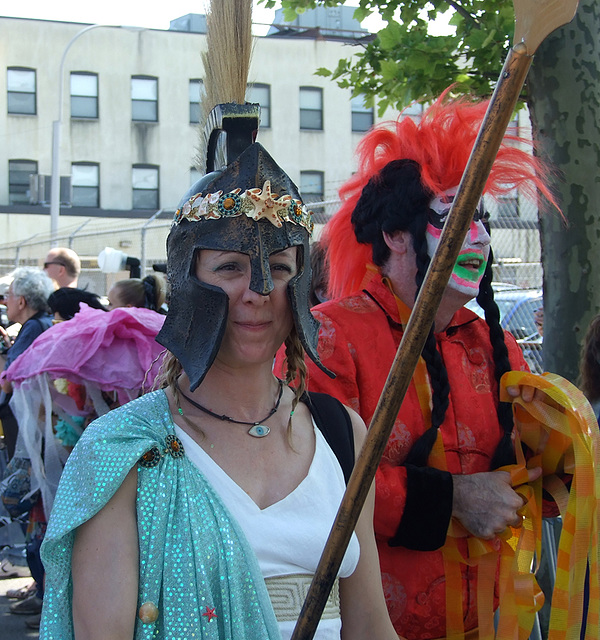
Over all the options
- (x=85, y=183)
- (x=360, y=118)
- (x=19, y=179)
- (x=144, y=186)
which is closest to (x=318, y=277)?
(x=85, y=183)

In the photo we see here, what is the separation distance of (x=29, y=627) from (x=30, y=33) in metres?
22.4

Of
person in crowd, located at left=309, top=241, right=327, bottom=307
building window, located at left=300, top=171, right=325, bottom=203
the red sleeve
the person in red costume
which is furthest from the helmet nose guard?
building window, located at left=300, top=171, right=325, bottom=203

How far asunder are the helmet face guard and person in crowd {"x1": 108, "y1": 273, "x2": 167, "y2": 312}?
142 inches

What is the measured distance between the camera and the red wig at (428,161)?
252 cm

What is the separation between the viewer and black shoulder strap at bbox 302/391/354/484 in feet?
5.94

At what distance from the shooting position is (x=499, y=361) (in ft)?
8.16

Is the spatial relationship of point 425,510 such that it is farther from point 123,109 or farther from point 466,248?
point 123,109

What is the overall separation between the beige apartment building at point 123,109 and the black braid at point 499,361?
21515mm

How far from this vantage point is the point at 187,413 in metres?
1.69

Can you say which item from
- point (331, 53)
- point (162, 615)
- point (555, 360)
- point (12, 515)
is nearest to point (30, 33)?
point (331, 53)

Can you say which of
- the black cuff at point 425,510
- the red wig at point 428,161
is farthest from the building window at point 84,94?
the black cuff at point 425,510

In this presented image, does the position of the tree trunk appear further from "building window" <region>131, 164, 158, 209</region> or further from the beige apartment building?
"building window" <region>131, 164, 158, 209</region>

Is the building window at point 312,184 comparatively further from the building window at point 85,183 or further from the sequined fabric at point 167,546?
the sequined fabric at point 167,546

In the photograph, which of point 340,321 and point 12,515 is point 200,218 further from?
point 12,515
